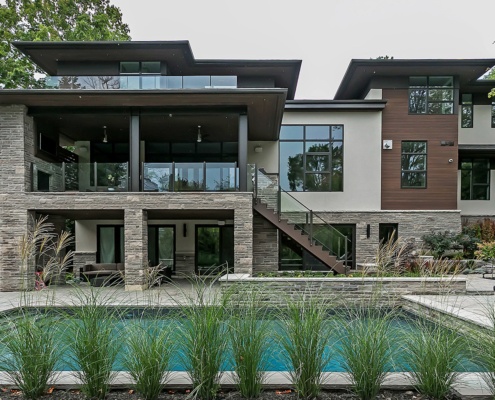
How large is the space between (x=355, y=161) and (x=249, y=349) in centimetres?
1251

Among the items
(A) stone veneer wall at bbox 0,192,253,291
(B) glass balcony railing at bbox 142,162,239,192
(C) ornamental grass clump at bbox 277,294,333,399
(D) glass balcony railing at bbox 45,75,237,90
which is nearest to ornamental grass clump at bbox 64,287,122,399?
(C) ornamental grass clump at bbox 277,294,333,399

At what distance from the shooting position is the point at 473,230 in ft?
49.5

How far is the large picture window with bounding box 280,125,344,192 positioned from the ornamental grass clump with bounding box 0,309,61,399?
12.0m

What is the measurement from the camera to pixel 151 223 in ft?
46.9

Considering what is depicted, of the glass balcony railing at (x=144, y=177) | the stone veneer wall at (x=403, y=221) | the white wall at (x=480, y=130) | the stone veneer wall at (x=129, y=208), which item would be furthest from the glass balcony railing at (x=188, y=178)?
the white wall at (x=480, y=130)

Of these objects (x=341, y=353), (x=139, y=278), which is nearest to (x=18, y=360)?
(x=341, y=353)

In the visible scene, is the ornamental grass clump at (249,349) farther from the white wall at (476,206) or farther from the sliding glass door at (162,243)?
the white wall at (476,206)

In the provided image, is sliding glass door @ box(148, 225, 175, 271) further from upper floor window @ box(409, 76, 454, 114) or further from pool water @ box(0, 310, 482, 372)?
upper floor window @ box(409, 76, 454, 114)

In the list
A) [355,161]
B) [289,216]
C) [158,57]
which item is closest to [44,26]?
[158,57]

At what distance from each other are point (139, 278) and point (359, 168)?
9.50 metres

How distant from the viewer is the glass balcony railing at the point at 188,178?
1072cm

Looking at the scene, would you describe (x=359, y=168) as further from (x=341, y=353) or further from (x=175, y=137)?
(x=341, y=353)

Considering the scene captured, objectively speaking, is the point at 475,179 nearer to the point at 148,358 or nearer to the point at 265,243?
the point at 265,243

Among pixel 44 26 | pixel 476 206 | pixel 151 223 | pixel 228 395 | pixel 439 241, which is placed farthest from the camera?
pixel 44 26
